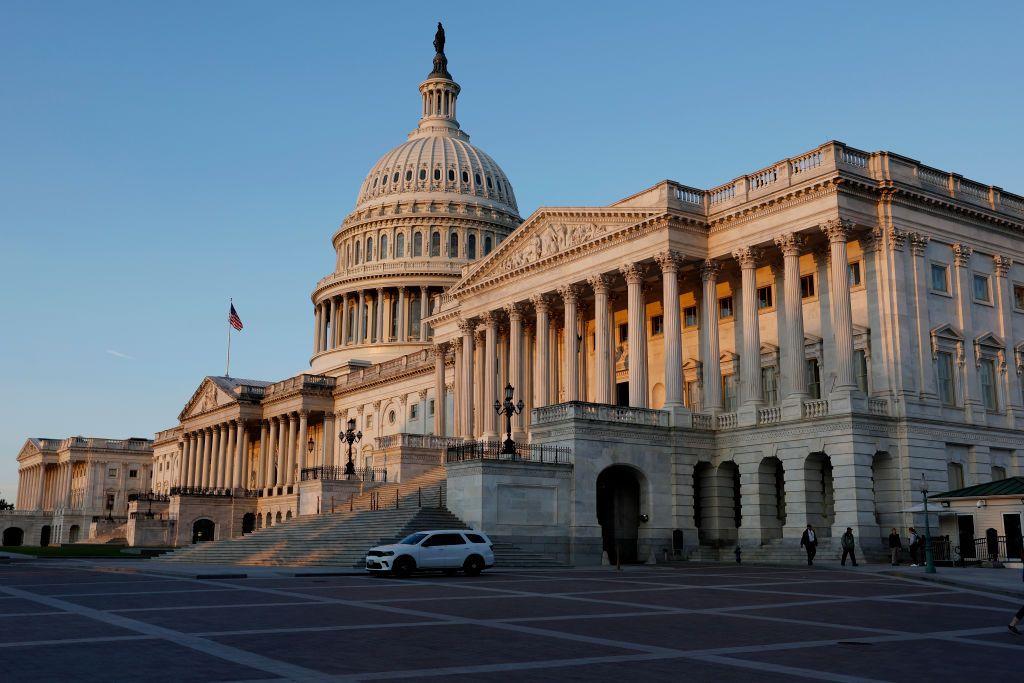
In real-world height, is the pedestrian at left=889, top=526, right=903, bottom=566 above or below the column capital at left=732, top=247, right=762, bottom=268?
below

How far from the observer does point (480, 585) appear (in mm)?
31625

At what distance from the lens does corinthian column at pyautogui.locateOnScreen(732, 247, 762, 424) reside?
52.8m

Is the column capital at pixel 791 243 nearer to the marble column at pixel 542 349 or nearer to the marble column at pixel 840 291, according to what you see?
the marble column at pixel 840 291

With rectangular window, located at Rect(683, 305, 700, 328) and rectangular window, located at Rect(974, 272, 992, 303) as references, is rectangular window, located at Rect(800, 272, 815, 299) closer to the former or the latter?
A: rectangular window, located at Rect(683, 305, 700, 328)

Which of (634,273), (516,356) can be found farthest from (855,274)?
(516,356)

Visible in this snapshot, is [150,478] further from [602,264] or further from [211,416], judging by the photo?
[602,264]

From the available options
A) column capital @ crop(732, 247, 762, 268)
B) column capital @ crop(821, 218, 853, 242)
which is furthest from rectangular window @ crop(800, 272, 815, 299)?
column capital @ crop(821, 218, 853, 242)

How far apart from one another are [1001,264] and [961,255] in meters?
3.49

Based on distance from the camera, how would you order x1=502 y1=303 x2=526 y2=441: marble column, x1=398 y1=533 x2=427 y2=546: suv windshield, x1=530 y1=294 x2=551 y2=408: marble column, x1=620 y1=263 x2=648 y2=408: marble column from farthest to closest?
x1=502 y1=303 x2=526 y2=441: marble column
x1=530 y1=294 x2=551 y2=408: marble column
x1=620 y1=263 x2=648 y2=408: marble column
x1=398 y1=533 x2=427 y2=546: suv windshield

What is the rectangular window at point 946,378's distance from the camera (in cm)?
5138

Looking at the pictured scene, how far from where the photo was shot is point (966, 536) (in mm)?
43812

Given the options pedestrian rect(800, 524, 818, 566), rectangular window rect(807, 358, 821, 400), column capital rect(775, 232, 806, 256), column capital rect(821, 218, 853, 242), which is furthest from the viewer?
rectangular window rect(807, 358, 821, 400)

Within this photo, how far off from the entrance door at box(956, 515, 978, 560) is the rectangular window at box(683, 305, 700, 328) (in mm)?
20198

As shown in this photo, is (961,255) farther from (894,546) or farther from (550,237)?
(550,237)
